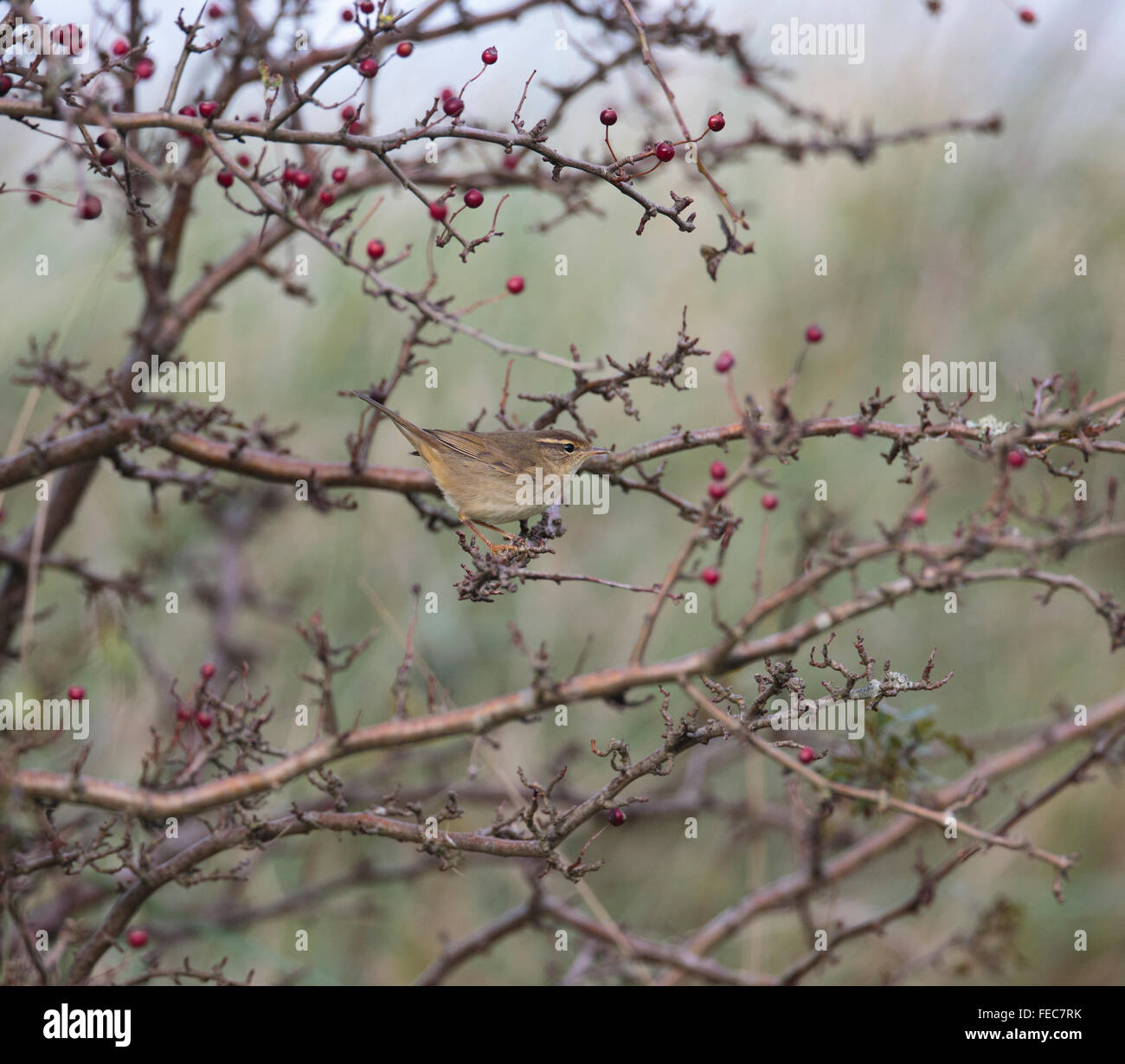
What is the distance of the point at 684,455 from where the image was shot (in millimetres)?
7668

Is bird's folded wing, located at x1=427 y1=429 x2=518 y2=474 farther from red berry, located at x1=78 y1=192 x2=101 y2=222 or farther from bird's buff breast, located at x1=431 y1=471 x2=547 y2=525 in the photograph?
red berry, located at x1=78 y1=192 x2=101 y2=222

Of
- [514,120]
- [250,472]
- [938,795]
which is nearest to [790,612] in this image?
[514,120]

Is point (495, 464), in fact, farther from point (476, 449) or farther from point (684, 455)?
point (684, 455)

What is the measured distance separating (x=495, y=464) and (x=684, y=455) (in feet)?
11.0

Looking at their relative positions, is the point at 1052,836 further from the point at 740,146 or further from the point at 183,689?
the point at 183,689

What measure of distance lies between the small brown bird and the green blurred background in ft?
5.91

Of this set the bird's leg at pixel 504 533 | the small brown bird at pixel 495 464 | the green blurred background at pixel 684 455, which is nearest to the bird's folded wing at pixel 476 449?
the small brown bird at pixel 495 464

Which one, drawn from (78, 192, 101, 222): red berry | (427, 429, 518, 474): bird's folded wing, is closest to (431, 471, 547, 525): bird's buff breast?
(427, 429, 518, 474): bird's folded wing

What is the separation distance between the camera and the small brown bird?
4.12 m

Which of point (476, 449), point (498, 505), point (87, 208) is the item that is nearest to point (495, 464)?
point (476, 449)

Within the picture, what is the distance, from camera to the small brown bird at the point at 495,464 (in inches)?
162

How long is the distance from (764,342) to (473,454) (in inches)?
149

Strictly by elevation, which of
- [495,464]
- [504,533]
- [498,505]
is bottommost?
[504,533]

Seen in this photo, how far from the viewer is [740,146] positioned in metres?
4.58
